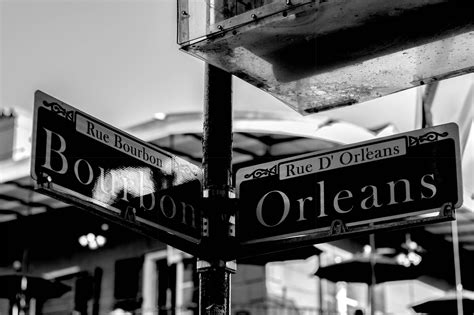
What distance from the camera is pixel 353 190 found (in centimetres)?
416

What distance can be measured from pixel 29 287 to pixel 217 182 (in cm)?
1606

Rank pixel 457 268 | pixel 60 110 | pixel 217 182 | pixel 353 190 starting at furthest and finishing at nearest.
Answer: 1. pixel 457 268
2. pixel 217 182
3. pixel 353 190
4. pixel 60 110

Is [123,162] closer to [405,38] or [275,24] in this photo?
[275,24]

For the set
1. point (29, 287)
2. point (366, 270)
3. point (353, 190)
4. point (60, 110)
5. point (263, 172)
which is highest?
point (366, 270)

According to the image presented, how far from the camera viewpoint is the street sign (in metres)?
4.00

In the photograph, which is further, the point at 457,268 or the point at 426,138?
the point at 457,268

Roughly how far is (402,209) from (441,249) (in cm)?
1933

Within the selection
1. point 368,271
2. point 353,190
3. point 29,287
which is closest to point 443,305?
point 368,271

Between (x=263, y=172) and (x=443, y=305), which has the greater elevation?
(x=443, y=305)

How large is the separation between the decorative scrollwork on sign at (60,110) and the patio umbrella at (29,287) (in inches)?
627

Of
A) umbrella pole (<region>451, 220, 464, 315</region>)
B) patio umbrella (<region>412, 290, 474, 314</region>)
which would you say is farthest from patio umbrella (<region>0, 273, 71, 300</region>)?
umbrella pole (<region>451, 220, 464, 315</region>)

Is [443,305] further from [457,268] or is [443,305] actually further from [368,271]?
[457,268]

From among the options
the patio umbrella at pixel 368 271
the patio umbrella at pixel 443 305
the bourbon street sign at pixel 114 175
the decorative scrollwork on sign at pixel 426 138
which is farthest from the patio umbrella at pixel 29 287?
the decorative scrollwork on sign at pixel 426 138

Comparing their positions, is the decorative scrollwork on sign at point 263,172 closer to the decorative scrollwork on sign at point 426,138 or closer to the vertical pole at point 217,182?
the vertical pole at point 217,182
